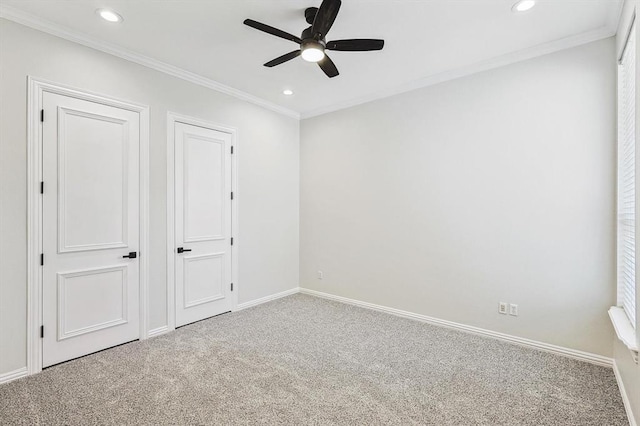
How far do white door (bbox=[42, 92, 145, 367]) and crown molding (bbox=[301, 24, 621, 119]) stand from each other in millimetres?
2836

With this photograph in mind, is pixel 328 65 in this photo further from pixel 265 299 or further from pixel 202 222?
pixel 265 299

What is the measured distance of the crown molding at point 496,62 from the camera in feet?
8.66

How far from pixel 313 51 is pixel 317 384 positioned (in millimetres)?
2526

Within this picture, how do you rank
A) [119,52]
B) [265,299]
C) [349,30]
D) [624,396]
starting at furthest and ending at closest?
1. [265,299]
2. [119,52]
3. [349,30]
4. [624,396]

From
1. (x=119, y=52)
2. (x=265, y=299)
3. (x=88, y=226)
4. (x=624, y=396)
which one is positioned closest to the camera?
(x=624, y=396)

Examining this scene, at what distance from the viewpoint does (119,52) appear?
117 inches

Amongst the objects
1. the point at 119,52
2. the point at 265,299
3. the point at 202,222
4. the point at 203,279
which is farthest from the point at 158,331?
the point at 119,52

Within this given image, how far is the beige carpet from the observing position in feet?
6.58

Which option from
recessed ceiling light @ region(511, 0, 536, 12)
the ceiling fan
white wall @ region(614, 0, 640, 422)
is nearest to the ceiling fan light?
the ceiling fan

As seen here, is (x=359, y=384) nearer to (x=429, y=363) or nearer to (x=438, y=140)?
(x=429, y=363)

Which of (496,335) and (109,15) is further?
(496,335)

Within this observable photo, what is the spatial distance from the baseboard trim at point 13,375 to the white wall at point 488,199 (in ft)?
10.8

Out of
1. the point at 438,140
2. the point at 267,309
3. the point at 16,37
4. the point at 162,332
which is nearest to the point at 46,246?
the point at 162,332

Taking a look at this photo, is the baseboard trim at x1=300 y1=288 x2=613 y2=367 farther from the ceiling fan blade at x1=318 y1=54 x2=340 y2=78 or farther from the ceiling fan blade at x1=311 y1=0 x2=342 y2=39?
the ceiling fan blade at x1=311 y1=0 x2=342 y2=39
